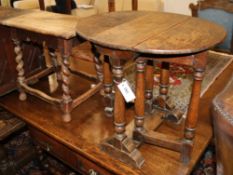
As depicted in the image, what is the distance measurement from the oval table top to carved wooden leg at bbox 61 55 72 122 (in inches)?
8.5

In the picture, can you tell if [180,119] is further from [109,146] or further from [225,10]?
[225,10]

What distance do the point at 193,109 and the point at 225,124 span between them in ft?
Result: 1.02

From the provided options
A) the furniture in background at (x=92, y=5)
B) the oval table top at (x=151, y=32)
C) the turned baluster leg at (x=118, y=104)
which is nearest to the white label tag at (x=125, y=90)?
the turned baluster leg at (x=118, y=104)

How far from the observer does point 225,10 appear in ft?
7.27

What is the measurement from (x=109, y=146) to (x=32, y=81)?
741 mm

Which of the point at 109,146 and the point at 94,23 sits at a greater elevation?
the point at 94,23

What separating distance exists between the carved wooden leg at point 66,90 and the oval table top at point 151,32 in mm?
215

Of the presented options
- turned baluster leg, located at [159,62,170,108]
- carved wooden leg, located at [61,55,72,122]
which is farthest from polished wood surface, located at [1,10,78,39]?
turned baluster leg, located at [159,62,170,108]

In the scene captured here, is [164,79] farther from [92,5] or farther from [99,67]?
[92,5]

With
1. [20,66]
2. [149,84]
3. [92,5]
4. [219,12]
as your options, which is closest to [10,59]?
[20,66]

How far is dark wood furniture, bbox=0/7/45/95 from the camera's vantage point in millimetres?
1503

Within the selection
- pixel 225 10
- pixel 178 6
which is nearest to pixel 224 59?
pixel 225 10

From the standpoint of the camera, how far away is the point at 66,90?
130 centimetres

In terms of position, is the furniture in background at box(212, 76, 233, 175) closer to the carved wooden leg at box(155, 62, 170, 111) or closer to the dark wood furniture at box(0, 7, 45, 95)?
the carved wooden leg at box(155, 62, 170, 111)
